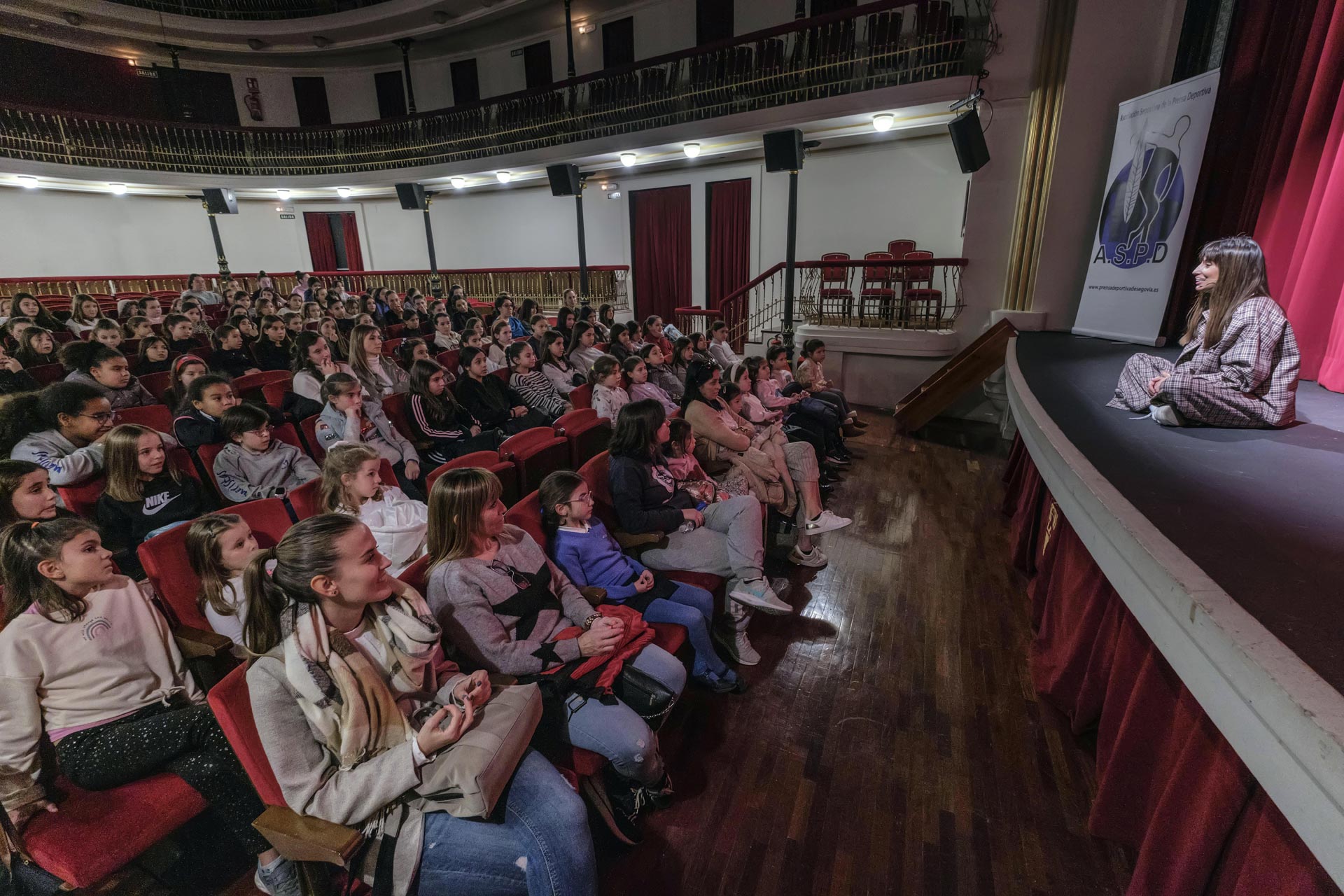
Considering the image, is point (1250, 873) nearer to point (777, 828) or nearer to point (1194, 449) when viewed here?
point (777, 828)

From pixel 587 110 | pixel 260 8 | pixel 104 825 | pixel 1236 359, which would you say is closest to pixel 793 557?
pixel 1236 359

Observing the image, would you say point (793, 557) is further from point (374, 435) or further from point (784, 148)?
point (784, 148)

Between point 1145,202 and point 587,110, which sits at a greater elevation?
point 587,110

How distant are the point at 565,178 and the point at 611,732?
353 inches

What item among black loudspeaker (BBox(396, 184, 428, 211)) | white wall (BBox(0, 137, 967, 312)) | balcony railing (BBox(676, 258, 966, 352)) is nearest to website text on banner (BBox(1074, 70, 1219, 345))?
balcony railing (BBox(676, 258, 966, 352))

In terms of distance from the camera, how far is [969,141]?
5.31 m

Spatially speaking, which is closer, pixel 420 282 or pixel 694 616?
pixel 694 616

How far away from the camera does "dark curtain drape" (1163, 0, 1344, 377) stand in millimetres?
3123

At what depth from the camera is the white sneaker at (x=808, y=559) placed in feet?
10.5

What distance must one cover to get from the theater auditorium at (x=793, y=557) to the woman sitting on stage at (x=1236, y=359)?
2 centimetres

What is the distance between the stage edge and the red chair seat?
2.17 metres

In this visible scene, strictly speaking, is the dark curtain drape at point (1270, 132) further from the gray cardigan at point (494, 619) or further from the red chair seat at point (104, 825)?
the red chair seat at point (104, 825)

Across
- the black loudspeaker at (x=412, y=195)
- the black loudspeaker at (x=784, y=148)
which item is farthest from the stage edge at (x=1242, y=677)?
the black loudspeaker at (x=412, y=195)

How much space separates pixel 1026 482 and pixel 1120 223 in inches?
109
